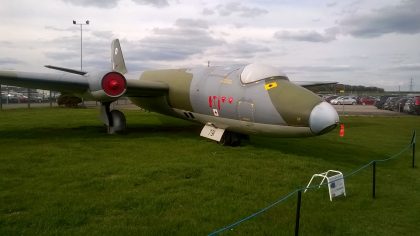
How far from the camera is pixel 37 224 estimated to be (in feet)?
17.7

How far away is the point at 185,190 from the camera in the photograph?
728cm

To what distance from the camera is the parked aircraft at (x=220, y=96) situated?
30.5ft

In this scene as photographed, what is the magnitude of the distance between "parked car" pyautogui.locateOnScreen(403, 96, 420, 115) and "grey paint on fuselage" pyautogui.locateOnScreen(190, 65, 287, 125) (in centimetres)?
3009

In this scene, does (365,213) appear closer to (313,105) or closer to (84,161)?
(313,105)

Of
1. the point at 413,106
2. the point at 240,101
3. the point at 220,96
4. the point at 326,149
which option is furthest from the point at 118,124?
the point at 413,106

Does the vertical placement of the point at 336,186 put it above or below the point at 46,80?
below

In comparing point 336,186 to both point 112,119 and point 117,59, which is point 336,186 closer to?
point 112,119

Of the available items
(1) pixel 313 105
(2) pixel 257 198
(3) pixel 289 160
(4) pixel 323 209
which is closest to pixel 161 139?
(3) pixel 289 160

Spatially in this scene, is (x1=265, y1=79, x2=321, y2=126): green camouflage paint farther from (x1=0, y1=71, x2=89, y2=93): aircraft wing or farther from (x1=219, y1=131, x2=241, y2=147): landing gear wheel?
(x1=0, y1=71, x2=89, y2=93): aircraft wing

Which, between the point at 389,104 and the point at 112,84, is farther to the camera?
the point at 389,104

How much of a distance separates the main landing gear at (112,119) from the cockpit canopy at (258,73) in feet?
20.2

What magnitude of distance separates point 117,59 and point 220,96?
11.8 m

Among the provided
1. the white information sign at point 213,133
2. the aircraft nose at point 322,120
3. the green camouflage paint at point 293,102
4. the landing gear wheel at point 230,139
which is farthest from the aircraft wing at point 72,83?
the aircraft nose at point 322,120

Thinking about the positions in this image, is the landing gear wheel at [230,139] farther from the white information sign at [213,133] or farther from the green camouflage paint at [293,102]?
the green camouflage paint at [293,102]
